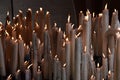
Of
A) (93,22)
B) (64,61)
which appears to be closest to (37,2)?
(93,22)

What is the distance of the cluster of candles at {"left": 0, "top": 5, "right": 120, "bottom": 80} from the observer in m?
0.71

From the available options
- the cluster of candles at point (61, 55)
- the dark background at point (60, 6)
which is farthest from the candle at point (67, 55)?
the dark background at point (60, 6)

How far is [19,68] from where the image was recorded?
0.78 m

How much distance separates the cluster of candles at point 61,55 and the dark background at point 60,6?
56.8 inches

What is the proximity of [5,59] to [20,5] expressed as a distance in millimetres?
1642

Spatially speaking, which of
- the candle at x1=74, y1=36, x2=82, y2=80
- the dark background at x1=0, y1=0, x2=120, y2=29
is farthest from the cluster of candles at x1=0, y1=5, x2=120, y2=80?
the dark background at x1=0, y1=0, x2=120, y2=29

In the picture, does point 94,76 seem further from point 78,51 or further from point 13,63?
point 13,63

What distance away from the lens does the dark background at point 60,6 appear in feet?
7.49

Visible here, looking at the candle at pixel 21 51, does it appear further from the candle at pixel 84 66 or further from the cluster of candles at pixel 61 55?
the candle at pixel 84 66

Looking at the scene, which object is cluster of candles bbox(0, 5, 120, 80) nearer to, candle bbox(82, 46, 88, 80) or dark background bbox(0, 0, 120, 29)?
candle bbox(82, 46, 88, 80)

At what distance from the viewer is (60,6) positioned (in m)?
2.44

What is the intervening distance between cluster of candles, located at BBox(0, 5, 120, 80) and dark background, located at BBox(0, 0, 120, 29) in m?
1.44

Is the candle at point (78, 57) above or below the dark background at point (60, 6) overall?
below

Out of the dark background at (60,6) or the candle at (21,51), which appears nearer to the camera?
the candle at (21,51)
